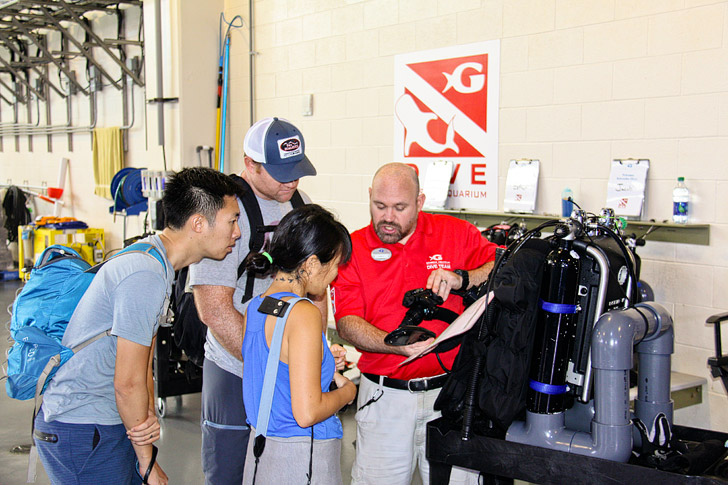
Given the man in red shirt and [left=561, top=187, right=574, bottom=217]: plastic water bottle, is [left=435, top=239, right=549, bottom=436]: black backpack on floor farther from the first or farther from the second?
[left=561, top=187, right=574, bottom=217]: plastic water bottle

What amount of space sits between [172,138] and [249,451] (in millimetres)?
5281

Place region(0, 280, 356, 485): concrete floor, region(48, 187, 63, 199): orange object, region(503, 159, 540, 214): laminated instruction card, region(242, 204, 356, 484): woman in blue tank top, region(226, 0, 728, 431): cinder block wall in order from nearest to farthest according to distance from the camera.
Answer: region(242, 204, 356, 484): woman in blue tank top < region(226, 0, 728, 431): cinder block wall < region(0, 280, 356, 485): concrete floor < region(503, 159, 540, 214): laminated instruction card < region(48, 187, 63, 199): orange object

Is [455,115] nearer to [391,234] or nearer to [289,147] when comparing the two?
[391,234]

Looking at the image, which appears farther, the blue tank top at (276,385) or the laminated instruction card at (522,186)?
the laminated instruction card at (522,186)

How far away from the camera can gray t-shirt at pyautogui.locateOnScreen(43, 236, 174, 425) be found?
164cm

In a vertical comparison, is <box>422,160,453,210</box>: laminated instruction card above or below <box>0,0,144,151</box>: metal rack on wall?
below

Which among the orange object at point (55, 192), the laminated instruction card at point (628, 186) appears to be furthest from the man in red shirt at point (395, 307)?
the orange object at point (55, 192)

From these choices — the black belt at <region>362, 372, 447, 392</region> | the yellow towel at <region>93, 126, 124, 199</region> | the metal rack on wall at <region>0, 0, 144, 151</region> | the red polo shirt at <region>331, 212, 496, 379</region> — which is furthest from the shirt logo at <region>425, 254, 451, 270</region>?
the yellow towel at <region>93, 126, 124, 199</region>

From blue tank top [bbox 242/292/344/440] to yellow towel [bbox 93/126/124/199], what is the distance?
6.92 meters

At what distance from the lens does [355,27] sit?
5.20 m

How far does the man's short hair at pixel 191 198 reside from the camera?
1.83m

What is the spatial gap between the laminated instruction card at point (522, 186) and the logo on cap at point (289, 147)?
2202 millimetres

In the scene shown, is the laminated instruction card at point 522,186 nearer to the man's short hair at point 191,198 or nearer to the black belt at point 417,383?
the black belt at point 417,383

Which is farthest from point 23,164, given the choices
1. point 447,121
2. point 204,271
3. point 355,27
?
point 204,271
